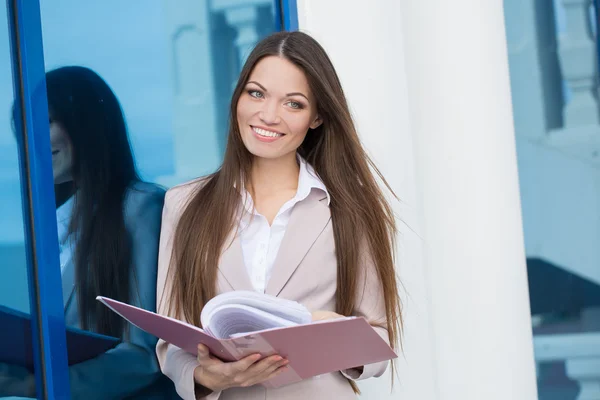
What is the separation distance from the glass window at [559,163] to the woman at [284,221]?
1752mm

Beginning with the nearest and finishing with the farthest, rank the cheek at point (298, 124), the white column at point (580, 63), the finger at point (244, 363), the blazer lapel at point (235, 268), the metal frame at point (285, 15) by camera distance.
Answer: the finger at point (244, 363), the blazer lapel at point (235, 268), the cheek at point (298, 124), the metal frame at point (285, 15), the white column at point (580, 63)

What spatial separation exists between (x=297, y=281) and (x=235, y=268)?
0.16 m

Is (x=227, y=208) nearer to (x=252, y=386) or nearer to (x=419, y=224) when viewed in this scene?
(x=252, y=386)

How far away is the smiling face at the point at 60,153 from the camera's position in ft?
6.89

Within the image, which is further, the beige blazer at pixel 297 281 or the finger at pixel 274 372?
the beige blazer at pixel 297 281

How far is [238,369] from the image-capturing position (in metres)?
1.81

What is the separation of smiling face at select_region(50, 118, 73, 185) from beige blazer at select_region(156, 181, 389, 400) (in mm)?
267

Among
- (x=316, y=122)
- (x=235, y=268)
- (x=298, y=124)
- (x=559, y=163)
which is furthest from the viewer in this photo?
(x=559, y=163)

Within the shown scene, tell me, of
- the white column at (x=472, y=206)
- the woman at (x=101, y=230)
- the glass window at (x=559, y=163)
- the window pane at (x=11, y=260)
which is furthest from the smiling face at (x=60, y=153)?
the glass window at (x=559, y=163)

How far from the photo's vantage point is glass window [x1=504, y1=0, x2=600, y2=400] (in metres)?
3.82

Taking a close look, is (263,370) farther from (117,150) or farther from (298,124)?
(117,150)

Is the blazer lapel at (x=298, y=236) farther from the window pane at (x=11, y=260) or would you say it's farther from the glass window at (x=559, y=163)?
the glass window at (x=559, y=163)

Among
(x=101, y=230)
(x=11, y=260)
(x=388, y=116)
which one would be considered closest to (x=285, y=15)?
(x=388, y=116)

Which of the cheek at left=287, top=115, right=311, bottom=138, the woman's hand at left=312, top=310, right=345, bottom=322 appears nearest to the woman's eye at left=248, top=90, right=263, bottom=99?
the cheek at left=287, top=115, right=311, bottom=138
